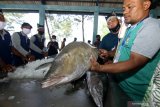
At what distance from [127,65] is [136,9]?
0.40 metres

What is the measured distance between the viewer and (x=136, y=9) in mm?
1613

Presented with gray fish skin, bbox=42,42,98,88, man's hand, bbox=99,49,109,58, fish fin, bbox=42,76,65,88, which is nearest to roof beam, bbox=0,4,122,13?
man's hand, bbox=99,49,109,58

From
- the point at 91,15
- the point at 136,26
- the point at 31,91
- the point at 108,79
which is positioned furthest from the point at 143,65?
the point at 91,15

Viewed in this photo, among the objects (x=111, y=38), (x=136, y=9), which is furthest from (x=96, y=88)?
(x=111, y=38)

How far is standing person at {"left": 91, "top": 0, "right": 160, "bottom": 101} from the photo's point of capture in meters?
1.43

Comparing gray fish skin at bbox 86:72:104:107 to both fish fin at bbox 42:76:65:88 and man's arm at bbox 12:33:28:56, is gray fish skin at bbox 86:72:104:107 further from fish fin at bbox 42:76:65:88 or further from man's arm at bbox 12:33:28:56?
man's arm at bbox 12:33:28:56

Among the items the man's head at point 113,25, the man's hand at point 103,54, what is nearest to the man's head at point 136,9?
the man's hand at point 103,54

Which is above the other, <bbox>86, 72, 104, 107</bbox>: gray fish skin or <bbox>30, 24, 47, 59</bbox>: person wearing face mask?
<bbox>86, 72, 104, 107</bbox>: gray fish skin

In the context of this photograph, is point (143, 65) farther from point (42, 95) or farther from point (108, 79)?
point (42, 95)

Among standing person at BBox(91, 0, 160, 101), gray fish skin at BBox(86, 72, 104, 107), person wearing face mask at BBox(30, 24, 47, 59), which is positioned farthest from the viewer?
person wearing face mask at BBox(30, 24, 47, 59)

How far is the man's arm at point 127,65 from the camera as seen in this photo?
1.44 metres

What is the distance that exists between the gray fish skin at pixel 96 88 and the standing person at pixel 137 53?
19cm

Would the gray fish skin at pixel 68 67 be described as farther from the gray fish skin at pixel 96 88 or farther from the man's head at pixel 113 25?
the man's head at pixel 113 25

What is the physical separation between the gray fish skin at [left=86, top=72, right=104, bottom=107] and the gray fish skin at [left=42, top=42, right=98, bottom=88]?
0.80 feet
